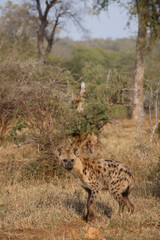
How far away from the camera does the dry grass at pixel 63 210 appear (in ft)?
14.6

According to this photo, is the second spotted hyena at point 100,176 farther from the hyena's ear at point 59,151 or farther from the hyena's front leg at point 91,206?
the hyena's ear at point 59,151

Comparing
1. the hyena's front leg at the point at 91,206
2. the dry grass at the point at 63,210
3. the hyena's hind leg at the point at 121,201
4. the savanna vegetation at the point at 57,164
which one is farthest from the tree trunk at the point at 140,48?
the hyena's front leg at the point at 91,206

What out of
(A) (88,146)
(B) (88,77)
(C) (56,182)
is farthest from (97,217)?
(B) (88,77)

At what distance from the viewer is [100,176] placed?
17.2ft

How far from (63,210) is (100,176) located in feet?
2.48

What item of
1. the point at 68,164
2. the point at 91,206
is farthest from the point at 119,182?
the point at 68,164

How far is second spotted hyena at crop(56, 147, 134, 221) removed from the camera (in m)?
5.14

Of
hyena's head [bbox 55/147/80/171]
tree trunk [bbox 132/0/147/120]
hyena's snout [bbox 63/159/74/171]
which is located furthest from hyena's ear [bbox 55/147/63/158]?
tree trunk [bbox 132/0/147/120]

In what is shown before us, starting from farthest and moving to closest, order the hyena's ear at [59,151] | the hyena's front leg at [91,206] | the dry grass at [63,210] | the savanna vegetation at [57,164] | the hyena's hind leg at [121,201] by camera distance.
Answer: the hyena's ear at [59,151] < the hyena's hind leg at [121,201] < the hyena's front leg at [91,206] < the savanna vegetation at [57,164] < the dry grass at [63,210]

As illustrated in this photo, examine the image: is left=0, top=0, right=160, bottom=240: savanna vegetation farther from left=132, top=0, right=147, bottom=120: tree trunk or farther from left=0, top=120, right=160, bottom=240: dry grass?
left=132, top=0, right=147, bottom=120: tree trunk

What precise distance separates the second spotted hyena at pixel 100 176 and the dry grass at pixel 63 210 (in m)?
0.29

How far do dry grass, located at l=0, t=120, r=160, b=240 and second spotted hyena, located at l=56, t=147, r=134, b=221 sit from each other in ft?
0.95

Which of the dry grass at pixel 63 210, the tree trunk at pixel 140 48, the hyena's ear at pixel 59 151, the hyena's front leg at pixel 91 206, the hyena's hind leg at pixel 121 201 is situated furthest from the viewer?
the tree trunk at pixel 140 48

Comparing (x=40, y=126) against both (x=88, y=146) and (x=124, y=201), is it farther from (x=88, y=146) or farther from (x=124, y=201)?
(x=124, y=201)
